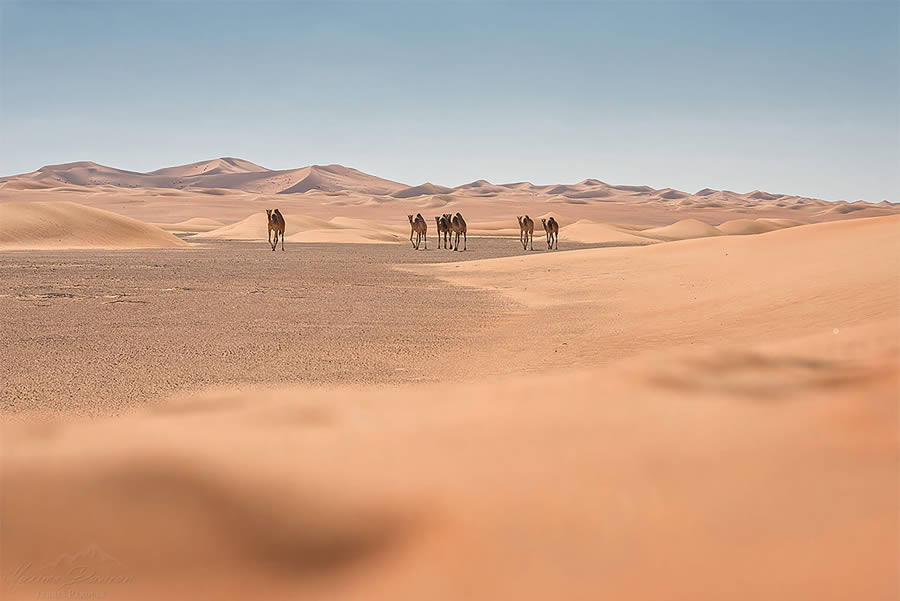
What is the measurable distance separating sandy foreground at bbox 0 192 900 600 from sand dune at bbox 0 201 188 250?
98.2 feet

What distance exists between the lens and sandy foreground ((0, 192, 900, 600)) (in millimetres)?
2996

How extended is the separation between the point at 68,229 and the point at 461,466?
3848 centimetres

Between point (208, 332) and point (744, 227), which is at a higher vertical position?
point (744, 227)

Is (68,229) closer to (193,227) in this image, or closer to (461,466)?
A: (461,466)

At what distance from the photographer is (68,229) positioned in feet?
123

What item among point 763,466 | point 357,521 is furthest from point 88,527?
point 763,466

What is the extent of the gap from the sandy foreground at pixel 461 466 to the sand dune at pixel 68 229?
2992 cm

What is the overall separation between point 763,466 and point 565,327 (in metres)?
6.66

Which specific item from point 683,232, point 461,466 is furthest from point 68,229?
point 683,232

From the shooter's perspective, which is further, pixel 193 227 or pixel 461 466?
pixel 193 227

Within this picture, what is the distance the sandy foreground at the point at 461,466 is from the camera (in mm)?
2996

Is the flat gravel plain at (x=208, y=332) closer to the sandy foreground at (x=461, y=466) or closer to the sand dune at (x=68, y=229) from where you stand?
the sandy foreground at (x=461, y=466)

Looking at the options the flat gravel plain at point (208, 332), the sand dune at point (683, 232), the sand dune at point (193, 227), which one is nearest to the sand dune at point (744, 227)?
the sand dune at point (683, 232)

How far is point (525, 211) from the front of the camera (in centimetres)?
11625
